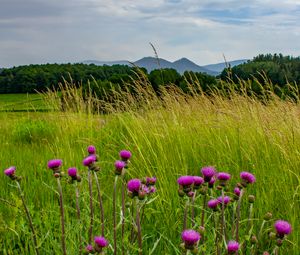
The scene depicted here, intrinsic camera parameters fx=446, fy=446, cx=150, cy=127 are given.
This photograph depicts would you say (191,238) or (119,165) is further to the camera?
(119,165)

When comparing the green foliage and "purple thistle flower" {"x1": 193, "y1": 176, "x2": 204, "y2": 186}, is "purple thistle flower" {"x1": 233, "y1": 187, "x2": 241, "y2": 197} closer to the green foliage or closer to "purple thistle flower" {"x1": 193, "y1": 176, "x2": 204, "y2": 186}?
"purple thistle flower" {"x1": 193, "y1": 176, "x2": 204, "y2": 186}

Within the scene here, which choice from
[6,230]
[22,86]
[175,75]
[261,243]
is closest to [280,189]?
[261,243]

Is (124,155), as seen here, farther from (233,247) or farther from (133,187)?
(233,247)

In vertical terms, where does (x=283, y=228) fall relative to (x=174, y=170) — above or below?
above

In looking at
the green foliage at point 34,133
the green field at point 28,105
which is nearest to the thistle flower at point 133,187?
the green field at point 28,105

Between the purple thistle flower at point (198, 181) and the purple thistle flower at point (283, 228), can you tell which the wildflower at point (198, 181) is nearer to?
the purple thistle flower at point (198, 181)

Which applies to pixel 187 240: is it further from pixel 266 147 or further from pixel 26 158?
pixel 26 158

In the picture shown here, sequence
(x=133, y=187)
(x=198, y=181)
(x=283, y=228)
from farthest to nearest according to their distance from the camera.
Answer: (x=198, y=181) < (x=133, y=187) < (x=283, y=228)

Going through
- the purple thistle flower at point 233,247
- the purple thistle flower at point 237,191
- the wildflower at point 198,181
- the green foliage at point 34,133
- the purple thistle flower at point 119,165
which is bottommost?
the green foliage at point 34,133

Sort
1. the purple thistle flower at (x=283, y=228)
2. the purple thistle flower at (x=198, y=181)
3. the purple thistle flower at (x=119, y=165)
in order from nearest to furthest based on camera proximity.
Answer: the purple thistle flower at (x=283, y=228) < the purple thistle flower at (x=198, y=181) < the purple thistle flower at (x=119, y=165)

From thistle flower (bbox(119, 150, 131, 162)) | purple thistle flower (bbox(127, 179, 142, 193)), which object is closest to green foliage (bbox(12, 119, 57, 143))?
thistle flower (bbox(119, 150, 131, 162))

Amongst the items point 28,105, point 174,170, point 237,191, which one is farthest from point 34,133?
point 237,191

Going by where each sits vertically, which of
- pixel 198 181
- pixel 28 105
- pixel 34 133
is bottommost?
pixel 34 133

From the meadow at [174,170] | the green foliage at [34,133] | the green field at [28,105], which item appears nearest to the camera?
the meadow at [174,170]
